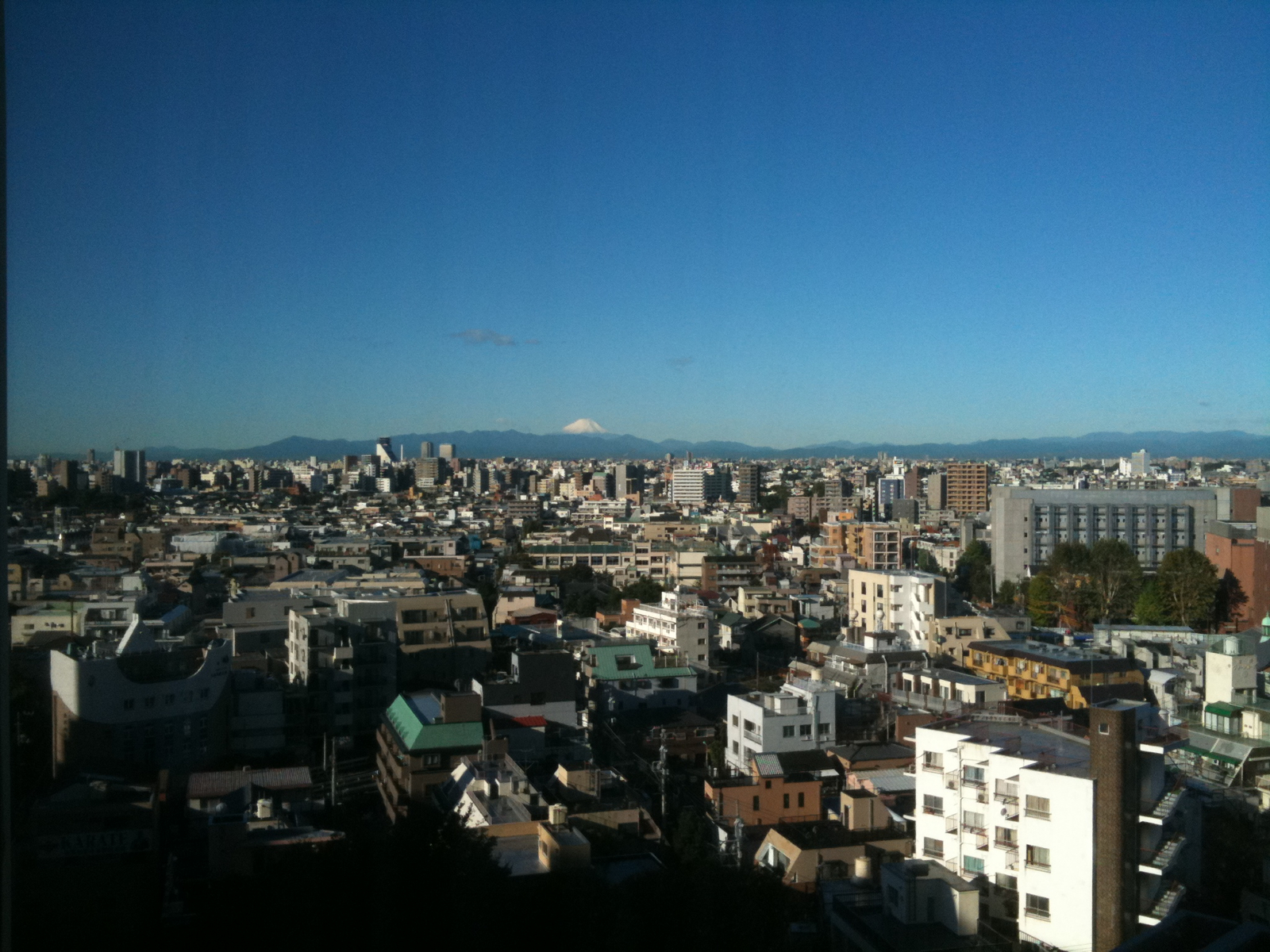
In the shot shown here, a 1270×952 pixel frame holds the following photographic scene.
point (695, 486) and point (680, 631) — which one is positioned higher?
point (695, 486)

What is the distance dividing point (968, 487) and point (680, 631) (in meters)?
17.0

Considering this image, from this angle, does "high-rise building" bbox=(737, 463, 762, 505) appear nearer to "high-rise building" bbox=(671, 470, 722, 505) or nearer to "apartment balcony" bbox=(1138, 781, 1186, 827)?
"high-rise building" bbox=(671, 470, 722, 505)

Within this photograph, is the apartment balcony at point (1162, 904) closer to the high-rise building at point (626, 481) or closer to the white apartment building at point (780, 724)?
the white apartment building at point (780, 724)

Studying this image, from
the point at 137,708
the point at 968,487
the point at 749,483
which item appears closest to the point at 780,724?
the point at 137,708

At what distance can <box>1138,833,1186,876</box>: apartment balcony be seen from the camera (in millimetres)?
2547

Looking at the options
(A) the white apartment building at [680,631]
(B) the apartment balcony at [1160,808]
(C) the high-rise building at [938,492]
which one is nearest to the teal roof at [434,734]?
(B) the apartment balcony at [1160,808]

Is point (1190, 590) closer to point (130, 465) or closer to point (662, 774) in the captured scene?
point (662, 774)

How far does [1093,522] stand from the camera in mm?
12031

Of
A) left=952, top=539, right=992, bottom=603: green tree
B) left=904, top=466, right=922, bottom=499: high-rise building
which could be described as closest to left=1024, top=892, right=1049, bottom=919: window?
left=952, top=539, right=992, bottom=603: green tree

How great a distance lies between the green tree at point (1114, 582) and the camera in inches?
378

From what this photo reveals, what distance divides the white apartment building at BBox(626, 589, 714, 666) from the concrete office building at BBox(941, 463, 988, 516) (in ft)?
52.1

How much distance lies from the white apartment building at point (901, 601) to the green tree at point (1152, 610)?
2373 mm

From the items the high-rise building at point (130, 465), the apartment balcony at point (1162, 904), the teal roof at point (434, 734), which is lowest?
the teal roof at point (434, 734)

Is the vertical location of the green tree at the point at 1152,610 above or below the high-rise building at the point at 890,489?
below
